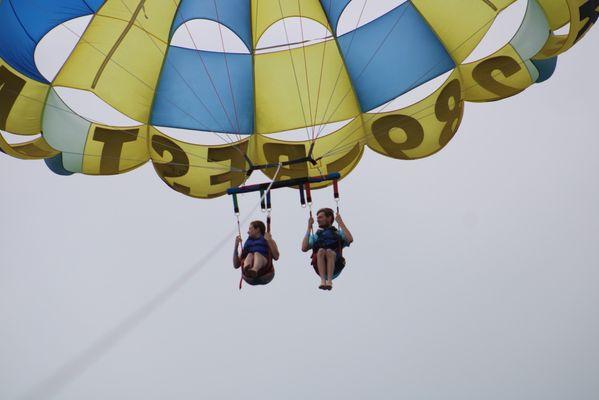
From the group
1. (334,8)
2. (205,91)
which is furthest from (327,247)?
(334,8)

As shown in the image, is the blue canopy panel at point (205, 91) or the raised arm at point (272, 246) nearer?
the raised arm at point (272, 246)

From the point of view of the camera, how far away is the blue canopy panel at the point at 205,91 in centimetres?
929

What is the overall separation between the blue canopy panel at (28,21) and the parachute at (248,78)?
11 millimetres

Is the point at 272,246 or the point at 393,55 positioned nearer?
the point at 272,246

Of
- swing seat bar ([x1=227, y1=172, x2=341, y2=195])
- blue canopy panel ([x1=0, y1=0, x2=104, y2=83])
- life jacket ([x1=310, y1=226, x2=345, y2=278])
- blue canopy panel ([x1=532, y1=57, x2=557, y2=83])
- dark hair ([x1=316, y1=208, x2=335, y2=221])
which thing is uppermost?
blue canopy panel ([x1=0, y1=0, x2=104, y2=83])

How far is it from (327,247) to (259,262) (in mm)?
591

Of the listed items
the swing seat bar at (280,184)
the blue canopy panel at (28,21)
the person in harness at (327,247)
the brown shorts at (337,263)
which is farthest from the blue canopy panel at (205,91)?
the brown shorts at (337,263)

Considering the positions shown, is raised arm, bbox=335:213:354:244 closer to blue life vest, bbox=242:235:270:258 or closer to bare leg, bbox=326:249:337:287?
bare leg, bbox=326:249:337:287

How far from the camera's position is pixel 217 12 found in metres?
9.07

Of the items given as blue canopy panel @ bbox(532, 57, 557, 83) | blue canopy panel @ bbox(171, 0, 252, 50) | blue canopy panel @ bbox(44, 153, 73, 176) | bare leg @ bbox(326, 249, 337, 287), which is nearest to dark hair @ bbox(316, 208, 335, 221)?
bare leg @ bbox(326, 249, 337, 287)

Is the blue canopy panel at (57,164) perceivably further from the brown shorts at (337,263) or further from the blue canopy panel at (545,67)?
the blue canopy panel at (545,67)

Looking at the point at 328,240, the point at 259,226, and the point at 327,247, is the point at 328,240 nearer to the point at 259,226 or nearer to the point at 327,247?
the point at 327,247

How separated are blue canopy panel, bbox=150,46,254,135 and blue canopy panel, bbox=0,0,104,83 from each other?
998 millimetres

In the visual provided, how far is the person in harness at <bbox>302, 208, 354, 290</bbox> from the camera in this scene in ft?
27.0
